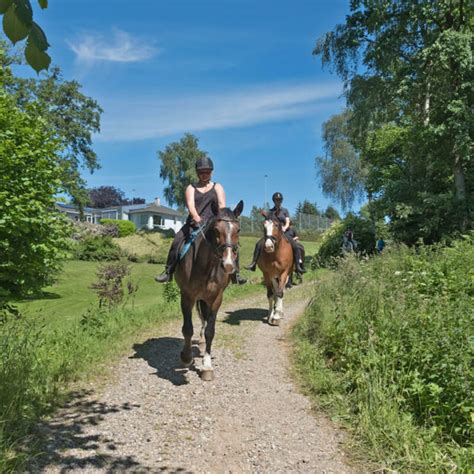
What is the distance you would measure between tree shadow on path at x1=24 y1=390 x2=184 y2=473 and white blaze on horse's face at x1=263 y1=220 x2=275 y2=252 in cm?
562

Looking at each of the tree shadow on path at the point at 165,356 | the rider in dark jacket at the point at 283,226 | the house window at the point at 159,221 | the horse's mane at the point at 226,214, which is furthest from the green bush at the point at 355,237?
the house window at the point at 159,221

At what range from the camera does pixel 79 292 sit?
24938 millimetres

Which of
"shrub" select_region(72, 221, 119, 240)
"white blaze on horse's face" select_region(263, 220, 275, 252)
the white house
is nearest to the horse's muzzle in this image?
"white blaze on horse's face" select_region(263, 220, 275, 252)

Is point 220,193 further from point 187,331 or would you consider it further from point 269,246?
point 269,246

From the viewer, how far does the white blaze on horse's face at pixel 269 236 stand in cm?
997

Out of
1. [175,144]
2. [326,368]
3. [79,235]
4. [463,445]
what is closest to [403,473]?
[463,445]

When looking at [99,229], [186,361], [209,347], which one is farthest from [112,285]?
[99,229]

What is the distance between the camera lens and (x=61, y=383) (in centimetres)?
569

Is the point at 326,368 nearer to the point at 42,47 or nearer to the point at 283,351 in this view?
the point at 283,351

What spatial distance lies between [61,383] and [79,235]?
39287mm

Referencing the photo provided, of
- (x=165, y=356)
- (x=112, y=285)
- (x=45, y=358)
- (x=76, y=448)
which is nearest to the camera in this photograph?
(x=76, y=448)

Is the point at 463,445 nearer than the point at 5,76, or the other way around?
the point at 463,445

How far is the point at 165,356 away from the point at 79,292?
19.2m

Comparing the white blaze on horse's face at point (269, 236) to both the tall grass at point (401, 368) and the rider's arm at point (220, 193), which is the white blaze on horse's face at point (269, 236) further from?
the rider's arm at point (220, 193)
